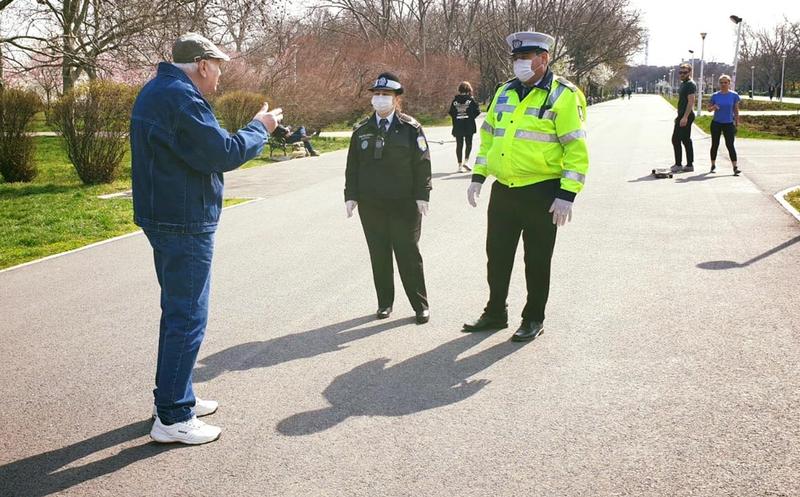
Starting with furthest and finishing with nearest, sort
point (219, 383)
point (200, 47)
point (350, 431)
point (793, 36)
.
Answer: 1. point (793, 36)
2. point (219, 383)
3. point (350, 431)
4. point (200, 47)

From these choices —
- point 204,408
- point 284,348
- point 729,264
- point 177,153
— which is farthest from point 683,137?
point 177,153

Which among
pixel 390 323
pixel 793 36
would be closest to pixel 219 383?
pixel 390 323

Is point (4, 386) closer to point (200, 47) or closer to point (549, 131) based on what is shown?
point (200, 47)

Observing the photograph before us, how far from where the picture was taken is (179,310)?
3.65m

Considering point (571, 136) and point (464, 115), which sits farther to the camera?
point (464, 115)

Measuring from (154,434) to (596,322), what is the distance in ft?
10.6

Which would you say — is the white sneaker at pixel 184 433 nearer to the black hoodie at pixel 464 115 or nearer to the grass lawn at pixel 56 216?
the grass lawn at pixel 56 216

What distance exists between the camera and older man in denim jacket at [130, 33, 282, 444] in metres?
3.43

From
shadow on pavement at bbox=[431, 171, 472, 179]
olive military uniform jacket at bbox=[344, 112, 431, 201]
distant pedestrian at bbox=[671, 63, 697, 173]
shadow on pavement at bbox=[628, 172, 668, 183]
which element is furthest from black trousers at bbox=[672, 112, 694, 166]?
olive military uniform jacket at bbox=[344, 112, 431, 201]

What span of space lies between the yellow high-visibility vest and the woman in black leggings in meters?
10.4

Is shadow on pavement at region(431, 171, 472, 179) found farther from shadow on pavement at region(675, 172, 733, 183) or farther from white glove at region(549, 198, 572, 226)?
white glove at region(549, 198, 572, 226)

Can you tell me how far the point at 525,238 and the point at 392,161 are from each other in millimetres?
1172

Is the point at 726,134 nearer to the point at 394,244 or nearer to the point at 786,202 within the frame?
the point at 786,202

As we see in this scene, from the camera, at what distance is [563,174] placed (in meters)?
4.87
